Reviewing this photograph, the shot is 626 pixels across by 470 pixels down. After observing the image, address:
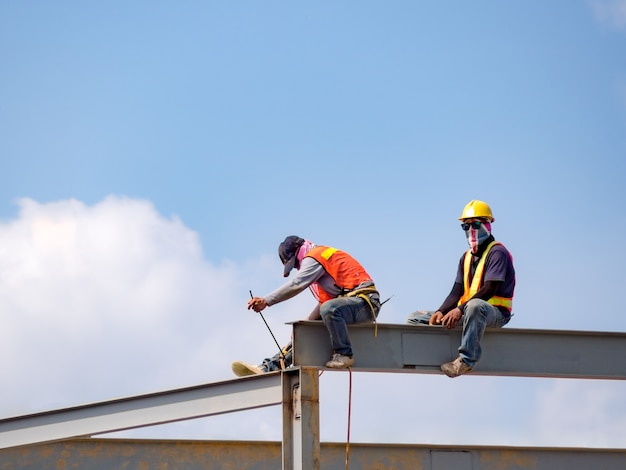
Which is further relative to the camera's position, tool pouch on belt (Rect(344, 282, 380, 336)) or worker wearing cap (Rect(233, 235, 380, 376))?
tool pouch on belt (Rect(344, 282, 380, 336))

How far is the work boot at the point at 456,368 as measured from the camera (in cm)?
1155

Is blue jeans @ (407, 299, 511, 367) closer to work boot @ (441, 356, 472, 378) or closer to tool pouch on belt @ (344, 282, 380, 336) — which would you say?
work boot @ (441, 356, 472, 378)

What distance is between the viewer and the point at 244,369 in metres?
11.8

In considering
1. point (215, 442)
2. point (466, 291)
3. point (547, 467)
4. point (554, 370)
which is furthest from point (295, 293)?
point (547, 467)

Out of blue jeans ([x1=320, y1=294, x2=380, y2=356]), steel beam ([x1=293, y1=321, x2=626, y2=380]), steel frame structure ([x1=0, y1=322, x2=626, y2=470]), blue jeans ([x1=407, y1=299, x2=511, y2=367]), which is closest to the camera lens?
steel frame structure ([x1=0, y1=322, x2=626, y2=470])

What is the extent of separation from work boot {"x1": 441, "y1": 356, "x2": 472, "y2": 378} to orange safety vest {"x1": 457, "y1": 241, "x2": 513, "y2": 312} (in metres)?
0.69

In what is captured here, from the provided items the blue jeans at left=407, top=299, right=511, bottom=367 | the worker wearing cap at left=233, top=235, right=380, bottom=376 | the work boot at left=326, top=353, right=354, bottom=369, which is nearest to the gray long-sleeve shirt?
the worker wearing cap at left=233, top=235, right=380, bottom=376

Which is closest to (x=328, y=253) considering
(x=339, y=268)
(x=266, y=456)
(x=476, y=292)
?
(x=339, y=268)

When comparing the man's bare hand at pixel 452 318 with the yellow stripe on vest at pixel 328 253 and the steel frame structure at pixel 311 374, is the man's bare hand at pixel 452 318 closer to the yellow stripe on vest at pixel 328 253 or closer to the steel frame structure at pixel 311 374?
the steel frame structure at pixel 311 374

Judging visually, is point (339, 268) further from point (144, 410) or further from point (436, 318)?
point (144, 410)

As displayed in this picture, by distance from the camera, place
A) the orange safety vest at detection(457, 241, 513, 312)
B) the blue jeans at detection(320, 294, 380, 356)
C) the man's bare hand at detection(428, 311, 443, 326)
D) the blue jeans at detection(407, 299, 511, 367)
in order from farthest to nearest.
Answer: the man's bare hand at detection(428, 311, 443, 326), the orange safety vest at detection(457, 241, 513, 312), the blue jeans at detection(407, 299, 511, 367), the blue jeans at detection(320, 294, 380, 356)

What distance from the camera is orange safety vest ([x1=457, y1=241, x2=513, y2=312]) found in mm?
11758

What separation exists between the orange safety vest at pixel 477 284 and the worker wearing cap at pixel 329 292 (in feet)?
3.39

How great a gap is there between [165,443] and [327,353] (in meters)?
4.98
